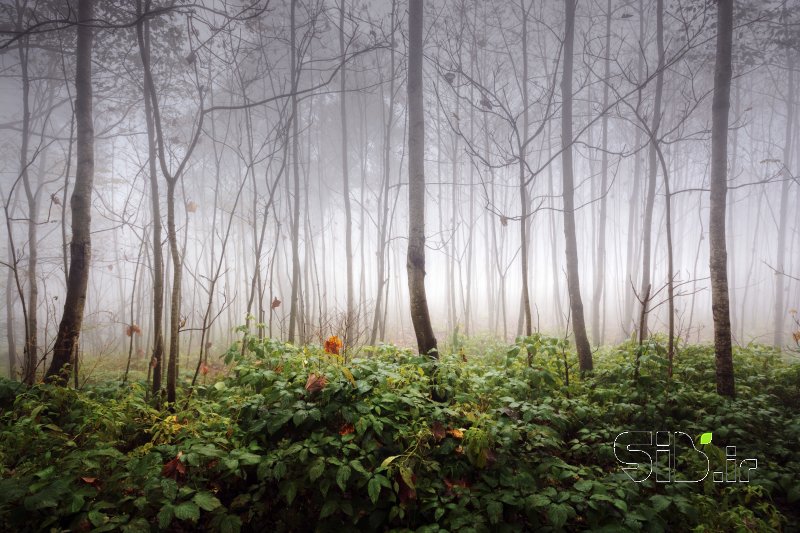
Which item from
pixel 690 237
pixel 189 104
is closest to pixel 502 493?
pixel 189 104

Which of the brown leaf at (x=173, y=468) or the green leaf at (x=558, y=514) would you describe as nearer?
the green leaf at (x=558, y=514)

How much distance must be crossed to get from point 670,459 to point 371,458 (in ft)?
8.66

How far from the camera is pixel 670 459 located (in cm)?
278

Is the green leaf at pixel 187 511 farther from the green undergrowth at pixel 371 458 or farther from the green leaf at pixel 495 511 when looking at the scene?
the green leaf at pixel 495 511

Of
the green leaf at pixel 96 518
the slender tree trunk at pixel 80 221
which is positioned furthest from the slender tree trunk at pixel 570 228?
the slender tree trunk at pixel 80 221

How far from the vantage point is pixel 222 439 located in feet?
7.73

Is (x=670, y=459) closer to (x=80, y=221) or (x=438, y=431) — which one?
(x=438, y=431)

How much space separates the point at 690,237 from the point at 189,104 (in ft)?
128

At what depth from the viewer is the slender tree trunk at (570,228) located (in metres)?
4.74

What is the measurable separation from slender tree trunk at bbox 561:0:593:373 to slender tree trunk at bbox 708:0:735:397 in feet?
4.60

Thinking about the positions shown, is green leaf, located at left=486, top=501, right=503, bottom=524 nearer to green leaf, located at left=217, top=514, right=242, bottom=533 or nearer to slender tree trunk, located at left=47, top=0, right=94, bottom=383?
green leaf, located at left=217, top=514, right=242, bottom=533

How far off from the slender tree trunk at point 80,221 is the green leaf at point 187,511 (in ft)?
10.8

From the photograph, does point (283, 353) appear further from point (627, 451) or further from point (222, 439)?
point (627, 451)

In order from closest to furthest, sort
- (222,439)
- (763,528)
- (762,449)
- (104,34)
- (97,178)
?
(763,528), (222,439), (762,449), (104,34), (97,178)
